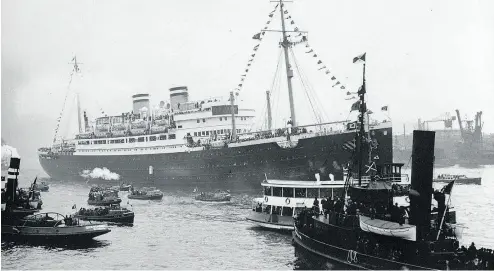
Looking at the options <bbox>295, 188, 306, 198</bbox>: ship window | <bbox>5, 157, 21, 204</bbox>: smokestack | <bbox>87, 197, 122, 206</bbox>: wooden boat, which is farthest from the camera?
A: <bbox>87, 197, 122, 206</bbox>: wooden boat

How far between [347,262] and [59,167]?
65709mm

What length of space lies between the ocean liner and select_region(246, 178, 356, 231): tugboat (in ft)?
29.6

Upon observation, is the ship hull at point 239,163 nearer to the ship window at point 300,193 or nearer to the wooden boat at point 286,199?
the wooden boat at point 286,199

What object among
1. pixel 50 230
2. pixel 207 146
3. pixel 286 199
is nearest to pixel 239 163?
pixel 207 146

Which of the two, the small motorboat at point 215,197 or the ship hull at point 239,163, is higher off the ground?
the ship hull at point 239,163

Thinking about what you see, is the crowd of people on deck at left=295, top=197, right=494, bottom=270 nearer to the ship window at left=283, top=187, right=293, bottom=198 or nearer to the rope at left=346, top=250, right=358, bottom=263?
the rope at left=346, top=250, right=358, bottom=263

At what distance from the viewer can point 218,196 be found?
4578cm

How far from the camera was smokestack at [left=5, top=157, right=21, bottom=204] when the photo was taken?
28922 mm

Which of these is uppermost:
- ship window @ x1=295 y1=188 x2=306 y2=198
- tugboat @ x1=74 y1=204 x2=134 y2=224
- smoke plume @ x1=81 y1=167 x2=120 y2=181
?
ship window @ x1=295 y1=188 x2=306 y2=198

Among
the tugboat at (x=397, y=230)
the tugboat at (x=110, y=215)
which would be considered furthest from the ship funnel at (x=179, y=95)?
the tugboat at (x=397, y=230)

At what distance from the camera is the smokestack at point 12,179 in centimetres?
2892

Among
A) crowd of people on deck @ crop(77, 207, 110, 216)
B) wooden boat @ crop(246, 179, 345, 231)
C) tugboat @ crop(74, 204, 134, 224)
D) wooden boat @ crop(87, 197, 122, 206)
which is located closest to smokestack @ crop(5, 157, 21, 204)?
tugboat @ crop(74, 204, 134, 224)

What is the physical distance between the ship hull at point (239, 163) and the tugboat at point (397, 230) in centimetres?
2118

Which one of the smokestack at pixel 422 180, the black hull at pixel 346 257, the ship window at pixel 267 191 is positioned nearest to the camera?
the smokestack at pixel 422 180
